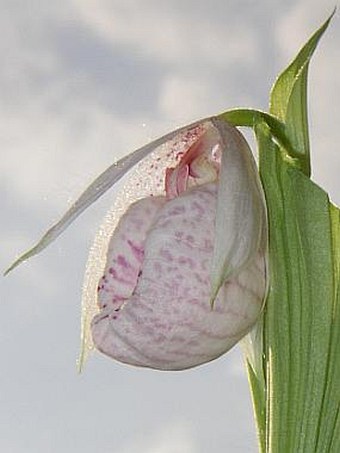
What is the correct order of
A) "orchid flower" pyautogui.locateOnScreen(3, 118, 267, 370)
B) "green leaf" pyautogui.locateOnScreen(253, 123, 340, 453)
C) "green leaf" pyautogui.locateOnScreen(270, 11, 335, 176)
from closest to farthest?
"orchid flower" pyautogui.locateOnScreen(3, 118, 267, 370) → "green leaf" pyautogui.locateOnScreen(253, 123, 340, 453) → "green leaf" pyautogui.locateOnScreen(270, 11, 335, 176)

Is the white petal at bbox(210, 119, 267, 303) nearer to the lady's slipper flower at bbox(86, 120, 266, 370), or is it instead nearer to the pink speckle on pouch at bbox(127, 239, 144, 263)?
the lady's slipper flower at bbox(86, 120, 266, 370)

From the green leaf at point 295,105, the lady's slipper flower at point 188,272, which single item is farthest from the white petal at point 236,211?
the green leaf at point 295,105

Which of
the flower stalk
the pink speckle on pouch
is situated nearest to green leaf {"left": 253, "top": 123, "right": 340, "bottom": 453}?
the flower stalk

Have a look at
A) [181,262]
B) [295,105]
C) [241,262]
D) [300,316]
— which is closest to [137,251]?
[181,262]

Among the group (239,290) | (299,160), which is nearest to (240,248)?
(239,290)

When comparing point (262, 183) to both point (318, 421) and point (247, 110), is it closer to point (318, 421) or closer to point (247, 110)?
point (247, 110)

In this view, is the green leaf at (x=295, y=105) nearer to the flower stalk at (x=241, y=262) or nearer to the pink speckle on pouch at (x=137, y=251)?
the flower stalk at (x=241, y=262)
